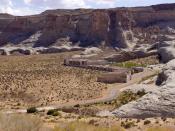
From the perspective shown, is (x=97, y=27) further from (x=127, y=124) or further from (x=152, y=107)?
(x=127, y=124)

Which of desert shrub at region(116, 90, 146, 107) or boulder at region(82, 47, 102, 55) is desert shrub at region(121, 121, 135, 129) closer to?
desert shrub at region(116, 90, 146, 107)

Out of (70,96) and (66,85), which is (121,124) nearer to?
(70,96)

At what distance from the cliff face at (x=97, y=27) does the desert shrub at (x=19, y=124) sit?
94.8 m

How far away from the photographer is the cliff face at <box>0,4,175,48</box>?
116 m

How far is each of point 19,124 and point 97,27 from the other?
10161cm

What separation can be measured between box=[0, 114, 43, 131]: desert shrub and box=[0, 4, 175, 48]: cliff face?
311ft

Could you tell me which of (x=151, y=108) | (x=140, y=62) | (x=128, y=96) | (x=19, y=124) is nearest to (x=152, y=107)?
(x=151, y=108)

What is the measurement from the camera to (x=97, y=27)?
381 feet

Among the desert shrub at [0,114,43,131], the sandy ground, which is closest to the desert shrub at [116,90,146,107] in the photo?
the sandy ground

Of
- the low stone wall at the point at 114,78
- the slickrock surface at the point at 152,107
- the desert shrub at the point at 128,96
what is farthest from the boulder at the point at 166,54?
the slickrock surface at the point at 152,107

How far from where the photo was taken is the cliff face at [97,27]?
380ft

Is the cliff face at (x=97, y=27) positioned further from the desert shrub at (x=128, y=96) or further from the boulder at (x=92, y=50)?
the desert shrub at (x=128, y=96)

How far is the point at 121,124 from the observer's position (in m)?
21.4

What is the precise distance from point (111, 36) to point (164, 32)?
12.9 m
